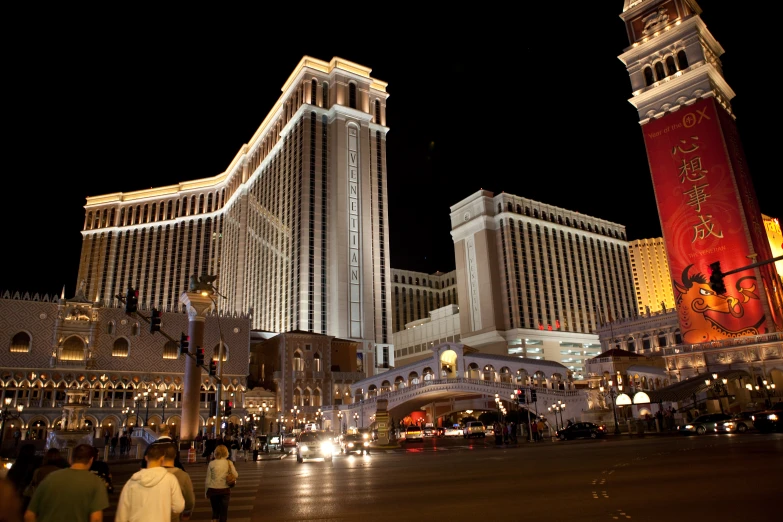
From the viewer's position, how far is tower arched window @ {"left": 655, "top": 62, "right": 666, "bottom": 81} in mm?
74900

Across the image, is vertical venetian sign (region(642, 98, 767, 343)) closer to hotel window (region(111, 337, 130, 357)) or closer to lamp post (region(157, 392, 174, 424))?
lamp post (region(157, 392, 174, 424))

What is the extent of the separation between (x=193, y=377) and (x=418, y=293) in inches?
4245

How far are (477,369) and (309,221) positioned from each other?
135 feet

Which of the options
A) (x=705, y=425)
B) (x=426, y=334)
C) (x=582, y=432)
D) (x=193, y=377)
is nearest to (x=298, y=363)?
(x=193, y=377)

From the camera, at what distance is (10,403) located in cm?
5856

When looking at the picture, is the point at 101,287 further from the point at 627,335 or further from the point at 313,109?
the point at 627,335

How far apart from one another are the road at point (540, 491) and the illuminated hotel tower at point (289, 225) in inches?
2955

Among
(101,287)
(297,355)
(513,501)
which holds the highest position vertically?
(101,287)

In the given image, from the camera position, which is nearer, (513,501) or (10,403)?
(513,501)

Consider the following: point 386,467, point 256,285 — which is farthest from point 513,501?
point 256,285

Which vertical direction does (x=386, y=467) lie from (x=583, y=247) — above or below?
below

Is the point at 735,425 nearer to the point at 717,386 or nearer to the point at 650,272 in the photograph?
the point at 717,386

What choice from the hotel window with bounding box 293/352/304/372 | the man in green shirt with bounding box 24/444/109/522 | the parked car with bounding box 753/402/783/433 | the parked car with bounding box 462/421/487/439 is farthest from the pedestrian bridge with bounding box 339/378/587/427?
the man in green shirt with bounding box 24/444/109/522

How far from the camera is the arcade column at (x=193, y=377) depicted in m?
41.4
